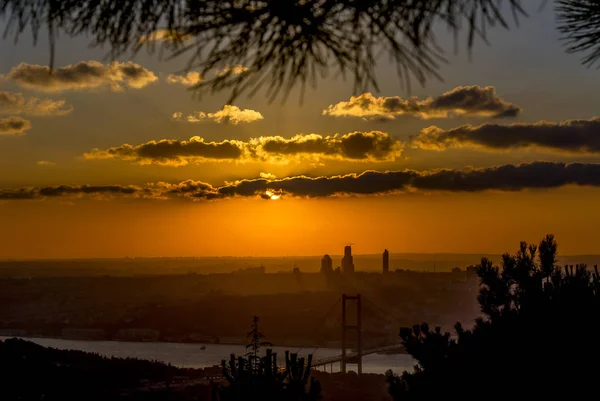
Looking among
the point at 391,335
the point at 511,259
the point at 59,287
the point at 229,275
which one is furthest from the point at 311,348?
the point at 511,259

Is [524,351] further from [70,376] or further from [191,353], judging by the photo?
[191,353]

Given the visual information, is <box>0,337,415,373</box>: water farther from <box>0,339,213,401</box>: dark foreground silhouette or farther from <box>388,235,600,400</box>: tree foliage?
<box>388,235,600,400</box>: tree foliage

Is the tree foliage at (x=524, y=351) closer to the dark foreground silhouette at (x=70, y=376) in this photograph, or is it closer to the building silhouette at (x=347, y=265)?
the dark foreground silhouette at (x=70, y=376)

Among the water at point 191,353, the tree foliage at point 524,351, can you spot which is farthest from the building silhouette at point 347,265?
the tree foliage at point 524,351

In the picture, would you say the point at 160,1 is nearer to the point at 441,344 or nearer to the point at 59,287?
the point at 441,344

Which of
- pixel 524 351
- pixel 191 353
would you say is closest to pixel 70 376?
pixel 524 351
